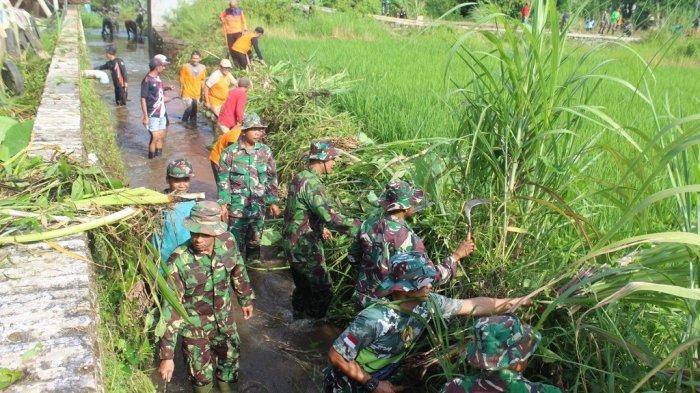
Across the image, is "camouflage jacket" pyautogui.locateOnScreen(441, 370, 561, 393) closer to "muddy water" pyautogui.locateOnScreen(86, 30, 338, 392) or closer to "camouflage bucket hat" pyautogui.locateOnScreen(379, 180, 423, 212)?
"camouflage bucket hat" pyautogui.locateOnScreen(379, 180, 423, 212)

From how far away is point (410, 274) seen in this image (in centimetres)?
278

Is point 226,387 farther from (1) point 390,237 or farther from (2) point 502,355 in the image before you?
(2) point 502,355

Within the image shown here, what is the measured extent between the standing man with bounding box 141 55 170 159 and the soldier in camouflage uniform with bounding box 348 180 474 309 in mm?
5603

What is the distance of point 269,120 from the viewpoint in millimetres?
7930

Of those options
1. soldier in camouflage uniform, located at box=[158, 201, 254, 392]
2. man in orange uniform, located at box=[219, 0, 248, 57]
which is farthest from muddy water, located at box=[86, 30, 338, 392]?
man in orange uniform, located at box=[219, 0, 248, 57]

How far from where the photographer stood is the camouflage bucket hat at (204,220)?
135 inches

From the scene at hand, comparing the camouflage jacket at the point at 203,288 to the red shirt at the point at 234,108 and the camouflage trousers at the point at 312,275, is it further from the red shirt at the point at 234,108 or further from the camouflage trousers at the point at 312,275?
the red shirt at the point at 234,108

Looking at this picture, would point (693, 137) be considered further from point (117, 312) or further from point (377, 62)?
point (377, 62)

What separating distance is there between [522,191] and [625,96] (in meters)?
5.33

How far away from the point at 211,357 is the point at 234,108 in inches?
165

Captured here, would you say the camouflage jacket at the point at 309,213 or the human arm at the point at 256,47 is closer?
the camouflage jacket at the point at 309,213

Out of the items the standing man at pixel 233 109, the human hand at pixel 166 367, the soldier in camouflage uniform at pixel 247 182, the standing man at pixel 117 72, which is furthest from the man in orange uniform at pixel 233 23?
the human hand at pixel 166 367

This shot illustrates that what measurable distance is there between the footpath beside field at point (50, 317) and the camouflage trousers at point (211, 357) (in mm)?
1242

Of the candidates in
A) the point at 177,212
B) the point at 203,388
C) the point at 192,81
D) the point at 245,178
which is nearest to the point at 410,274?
the point at 203,388
